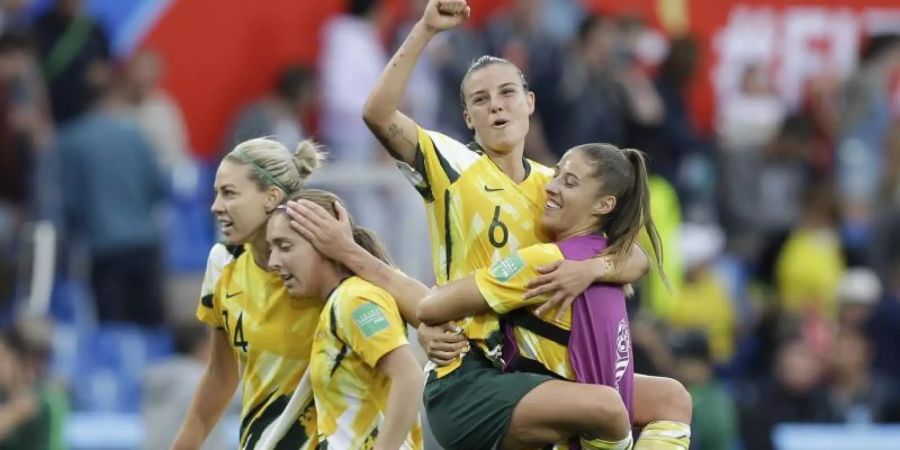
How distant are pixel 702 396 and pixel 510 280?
177 inches

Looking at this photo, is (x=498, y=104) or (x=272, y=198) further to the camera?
(x=272, y=198)

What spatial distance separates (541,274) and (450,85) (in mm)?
7211

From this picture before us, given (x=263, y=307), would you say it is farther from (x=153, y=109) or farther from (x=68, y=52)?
(x=153, y=109)

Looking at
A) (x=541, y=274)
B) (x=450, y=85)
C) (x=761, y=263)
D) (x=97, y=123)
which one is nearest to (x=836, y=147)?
(x=761, y=263)

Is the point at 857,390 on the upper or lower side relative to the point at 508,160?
lower

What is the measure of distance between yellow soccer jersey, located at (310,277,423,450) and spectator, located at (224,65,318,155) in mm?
6875

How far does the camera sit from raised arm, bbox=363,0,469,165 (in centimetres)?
686

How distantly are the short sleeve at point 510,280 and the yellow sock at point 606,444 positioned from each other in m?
0.51

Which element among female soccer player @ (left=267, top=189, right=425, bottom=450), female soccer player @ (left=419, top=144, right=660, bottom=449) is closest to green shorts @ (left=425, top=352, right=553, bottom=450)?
female soccer player @ (left=419, top=144, right=660, bottom=449)

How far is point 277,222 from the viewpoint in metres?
6.90

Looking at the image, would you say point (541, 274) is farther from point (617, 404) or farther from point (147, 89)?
point (147, 89)

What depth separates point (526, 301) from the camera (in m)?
6.80

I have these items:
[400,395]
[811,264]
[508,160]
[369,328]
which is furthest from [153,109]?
[400,395]

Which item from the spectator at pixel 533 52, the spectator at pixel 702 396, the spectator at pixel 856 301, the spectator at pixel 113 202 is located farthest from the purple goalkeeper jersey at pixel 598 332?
the spectator at pixel 856 301
